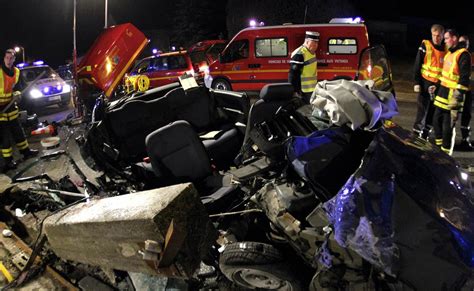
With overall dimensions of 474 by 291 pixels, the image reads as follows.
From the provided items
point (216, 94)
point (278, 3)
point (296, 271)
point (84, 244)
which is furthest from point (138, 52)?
point (278, 3)

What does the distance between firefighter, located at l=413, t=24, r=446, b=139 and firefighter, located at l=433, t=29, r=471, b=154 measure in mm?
191

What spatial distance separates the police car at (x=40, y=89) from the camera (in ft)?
37.1

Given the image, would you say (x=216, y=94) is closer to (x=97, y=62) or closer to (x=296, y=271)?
(x=97, y=62)

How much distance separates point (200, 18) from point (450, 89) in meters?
20.7

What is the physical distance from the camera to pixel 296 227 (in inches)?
101

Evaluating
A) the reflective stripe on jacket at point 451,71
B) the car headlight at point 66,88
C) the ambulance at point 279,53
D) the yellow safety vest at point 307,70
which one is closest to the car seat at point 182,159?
the yellow safety vest at point 307,70

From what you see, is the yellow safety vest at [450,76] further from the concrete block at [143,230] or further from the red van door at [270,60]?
the red van door at [270,60]

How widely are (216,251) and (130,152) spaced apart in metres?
2.34

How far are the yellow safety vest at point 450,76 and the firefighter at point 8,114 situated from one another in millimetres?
7222

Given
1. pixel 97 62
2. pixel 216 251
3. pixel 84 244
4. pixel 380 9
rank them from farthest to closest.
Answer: pixel 380 9, pixel 97 62, pixel 216 251, pixel 84 244

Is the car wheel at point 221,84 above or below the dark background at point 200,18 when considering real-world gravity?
below

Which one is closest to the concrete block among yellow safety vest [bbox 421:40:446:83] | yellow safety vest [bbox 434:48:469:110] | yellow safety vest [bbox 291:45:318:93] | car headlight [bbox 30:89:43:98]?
yellow safety vest [bbox 291:45:318:93]

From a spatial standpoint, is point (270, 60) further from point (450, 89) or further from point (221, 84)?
point (450, 89)

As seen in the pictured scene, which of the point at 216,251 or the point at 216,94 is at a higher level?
the point at 216,94
